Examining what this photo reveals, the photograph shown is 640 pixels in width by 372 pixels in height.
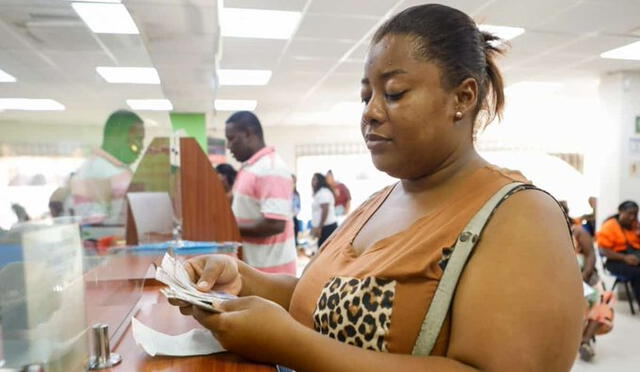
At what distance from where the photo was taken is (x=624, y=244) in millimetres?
4730

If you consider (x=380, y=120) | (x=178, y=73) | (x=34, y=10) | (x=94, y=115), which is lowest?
(x=380, y=120)

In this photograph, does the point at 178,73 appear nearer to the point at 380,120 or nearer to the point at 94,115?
the point at 94,115

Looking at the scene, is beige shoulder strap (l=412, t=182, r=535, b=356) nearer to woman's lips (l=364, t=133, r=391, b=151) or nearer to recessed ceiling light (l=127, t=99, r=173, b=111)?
woman's lips (l=364, t=133, r=391, b=151)

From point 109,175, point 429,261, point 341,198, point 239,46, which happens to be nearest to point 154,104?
point 239,46

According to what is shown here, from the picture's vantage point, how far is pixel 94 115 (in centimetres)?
233

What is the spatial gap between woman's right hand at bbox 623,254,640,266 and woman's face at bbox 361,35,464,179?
470cm

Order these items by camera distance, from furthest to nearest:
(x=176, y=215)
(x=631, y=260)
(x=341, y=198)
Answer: (x=341, y=198)
(x=631, y=260)
(x=176, y=215)

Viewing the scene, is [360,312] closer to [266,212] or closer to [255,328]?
[255,328]

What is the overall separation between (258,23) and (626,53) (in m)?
3.76

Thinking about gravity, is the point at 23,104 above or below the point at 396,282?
above

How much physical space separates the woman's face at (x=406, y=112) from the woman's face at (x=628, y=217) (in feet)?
15.9

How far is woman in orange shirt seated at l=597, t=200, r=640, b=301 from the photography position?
4590 mm

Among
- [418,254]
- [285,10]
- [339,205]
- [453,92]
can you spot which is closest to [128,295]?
[418,254]

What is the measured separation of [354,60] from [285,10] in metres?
1.65
